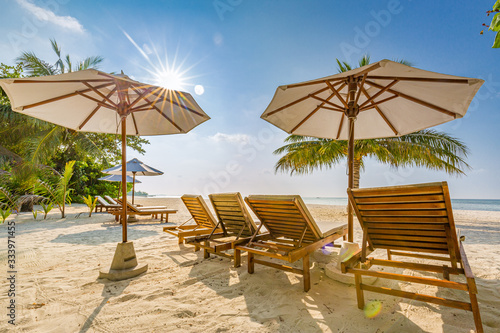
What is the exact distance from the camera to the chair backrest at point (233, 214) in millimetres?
3357

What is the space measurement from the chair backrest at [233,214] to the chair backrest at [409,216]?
1.66 m

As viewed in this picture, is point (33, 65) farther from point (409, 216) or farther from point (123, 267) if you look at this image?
point (409, 216)

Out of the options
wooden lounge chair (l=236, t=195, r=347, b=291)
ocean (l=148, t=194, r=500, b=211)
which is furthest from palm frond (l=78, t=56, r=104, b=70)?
ocean (l=148, t=194, r=500, b=211)

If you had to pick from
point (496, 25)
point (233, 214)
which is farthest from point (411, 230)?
point (233, 214)

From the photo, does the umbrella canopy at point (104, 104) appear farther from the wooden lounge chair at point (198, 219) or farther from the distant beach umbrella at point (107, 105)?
the wooden lounge chair at point (198, 219)

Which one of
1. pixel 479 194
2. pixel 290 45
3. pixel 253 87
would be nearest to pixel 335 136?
pixel 290 45

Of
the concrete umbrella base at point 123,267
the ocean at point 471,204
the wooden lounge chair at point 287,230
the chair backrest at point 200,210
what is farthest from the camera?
the ocean at point 471,204

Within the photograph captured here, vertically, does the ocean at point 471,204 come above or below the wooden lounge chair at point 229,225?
below

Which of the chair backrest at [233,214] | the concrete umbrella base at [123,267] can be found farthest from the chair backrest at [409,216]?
the concrete umbrella base at [123,267]

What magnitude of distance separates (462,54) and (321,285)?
59.9 ft

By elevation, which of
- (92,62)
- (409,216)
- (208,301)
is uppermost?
(92,62)

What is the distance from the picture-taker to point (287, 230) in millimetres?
3092

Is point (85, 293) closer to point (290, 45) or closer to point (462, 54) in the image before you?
point (290, 45)

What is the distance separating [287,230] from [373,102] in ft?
7.60
